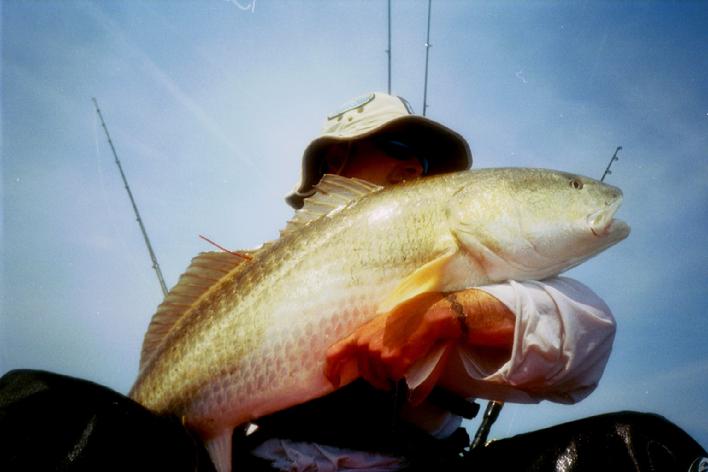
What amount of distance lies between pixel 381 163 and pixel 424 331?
208 cm

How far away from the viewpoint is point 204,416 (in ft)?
8.59

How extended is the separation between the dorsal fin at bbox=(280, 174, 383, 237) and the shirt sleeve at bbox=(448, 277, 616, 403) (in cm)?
121

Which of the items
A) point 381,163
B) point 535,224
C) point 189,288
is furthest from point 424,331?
point 381,163

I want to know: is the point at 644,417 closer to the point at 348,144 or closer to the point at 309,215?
the point at 309,215

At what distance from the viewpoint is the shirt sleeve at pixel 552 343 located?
6.48 feet

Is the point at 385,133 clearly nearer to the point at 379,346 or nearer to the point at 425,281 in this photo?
the point at 425,281

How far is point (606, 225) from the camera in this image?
2449 millimetres

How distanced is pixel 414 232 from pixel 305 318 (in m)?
0.82

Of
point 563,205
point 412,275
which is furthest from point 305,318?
point 563,205

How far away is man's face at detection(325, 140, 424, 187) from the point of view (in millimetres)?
3850

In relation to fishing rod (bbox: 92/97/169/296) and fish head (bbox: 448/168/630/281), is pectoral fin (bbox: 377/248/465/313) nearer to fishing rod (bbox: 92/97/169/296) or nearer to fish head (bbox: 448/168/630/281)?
fish head (bbox: 448/168/630/281)

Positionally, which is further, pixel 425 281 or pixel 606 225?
pixel 606 225

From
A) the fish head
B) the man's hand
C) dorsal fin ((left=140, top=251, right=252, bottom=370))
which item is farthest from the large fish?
dorsal fin ((left=140, top=251, right=252, bottom=370))

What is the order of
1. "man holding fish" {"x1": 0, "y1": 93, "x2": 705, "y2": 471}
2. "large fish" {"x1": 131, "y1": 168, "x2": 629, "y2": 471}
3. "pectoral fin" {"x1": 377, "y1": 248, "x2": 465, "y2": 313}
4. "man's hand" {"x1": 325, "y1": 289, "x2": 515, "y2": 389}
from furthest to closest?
"large fish" {"x1": 131, "y1": 168, "x2": 629, "y2": 471} → "pectoral fin" {"x1": 377, "y1": 248, "x2": 465, "y2": 313} → "man's hand" {"x1": 325, "y1": 289, "x2": 515, "y2": 389} → "man holding fish" {"x1": 0, "y1": 93, "x2": 705, "y2": 471}
